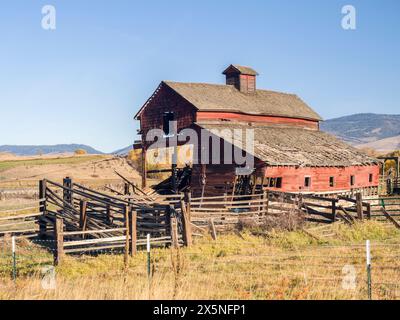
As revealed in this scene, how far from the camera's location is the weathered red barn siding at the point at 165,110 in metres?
35.9

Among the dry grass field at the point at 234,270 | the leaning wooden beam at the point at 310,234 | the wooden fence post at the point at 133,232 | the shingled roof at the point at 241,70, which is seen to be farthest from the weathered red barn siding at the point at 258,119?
the wooden fence post at the point at 133,232

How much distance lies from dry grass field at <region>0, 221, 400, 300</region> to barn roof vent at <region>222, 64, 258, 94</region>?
2405cm

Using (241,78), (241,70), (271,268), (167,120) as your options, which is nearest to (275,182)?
(167,120)

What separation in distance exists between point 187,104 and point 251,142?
238 inches

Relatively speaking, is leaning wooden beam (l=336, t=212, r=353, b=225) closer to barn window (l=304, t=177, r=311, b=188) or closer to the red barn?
the red barn

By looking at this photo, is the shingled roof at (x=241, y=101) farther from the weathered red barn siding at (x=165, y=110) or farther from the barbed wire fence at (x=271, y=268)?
the barbed wire fence at (x=271, y=268)

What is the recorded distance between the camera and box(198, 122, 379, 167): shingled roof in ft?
103

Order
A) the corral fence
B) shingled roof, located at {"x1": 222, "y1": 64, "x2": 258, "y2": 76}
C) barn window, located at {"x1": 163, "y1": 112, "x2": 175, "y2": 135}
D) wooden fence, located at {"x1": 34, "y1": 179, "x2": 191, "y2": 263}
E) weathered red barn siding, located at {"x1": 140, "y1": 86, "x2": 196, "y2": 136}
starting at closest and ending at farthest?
wooden fence, located at {"x1": 34, "y1": 179, "x2": 191, "y2": 263}, the corral fence, weathered red barn siding, located at {"x1": 140, "y1": 86, "x2": 196, "y2": 136}, barn window, located at {"x1": 163, "y1": 112, "x2": 175, "y2": 135}, shingled roof, located at {"x1": 222, "y1": 64, "x2": 258, "y2": 76}

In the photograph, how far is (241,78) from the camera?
42.8 meters

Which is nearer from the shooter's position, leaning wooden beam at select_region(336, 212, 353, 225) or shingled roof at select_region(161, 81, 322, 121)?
leaning wooden beam at select_region(336, 212, 353, 225)

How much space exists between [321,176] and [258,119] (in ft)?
27.1

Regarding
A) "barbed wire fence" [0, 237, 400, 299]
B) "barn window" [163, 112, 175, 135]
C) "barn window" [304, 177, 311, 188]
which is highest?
"barn window" [163, 112, 175, 135]

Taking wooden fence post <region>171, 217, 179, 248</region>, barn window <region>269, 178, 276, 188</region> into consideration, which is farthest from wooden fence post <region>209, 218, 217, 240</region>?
barn window <region>269, 178, 276, 188</region>
